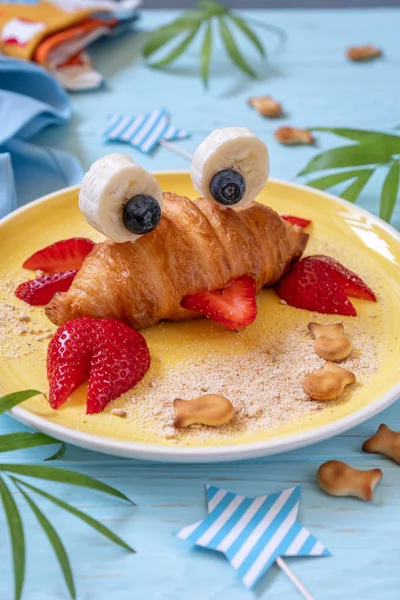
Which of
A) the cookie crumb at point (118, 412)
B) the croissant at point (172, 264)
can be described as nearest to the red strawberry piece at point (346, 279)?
the croissant at point (172, 264)

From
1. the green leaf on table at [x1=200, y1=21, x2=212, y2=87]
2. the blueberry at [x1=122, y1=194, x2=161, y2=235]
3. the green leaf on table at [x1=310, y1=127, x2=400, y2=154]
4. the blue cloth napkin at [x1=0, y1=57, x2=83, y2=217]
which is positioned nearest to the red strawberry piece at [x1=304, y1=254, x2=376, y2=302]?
the blueberry at [x1=122, y1=194, x2=161, y2=235]

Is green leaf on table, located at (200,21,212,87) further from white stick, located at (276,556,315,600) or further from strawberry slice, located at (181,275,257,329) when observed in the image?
white stick, located at (276,556,315,600)

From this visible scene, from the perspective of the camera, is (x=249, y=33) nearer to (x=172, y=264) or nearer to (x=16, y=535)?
(x=172, y=264)

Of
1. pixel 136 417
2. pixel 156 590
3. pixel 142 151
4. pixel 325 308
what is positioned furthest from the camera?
pixel 142 151

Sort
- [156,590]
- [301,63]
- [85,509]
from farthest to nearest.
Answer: [301,63], [85,509], [156,590]

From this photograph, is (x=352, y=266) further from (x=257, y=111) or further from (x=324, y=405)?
(x=257, y=111)

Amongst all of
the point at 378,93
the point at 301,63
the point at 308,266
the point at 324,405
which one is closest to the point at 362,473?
the point at 324,405

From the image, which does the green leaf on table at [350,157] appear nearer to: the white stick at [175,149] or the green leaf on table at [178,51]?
the white stick at [175,149]
